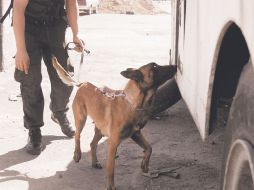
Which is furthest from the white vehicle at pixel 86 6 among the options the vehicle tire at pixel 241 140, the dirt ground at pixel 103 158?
the vehicle tire at pixel 241 140

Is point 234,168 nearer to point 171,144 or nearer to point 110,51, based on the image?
point 171,144

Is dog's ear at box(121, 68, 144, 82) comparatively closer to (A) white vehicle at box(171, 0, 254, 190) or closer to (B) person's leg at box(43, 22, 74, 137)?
(A) white vehicle at box(171, 0, 254, 190)

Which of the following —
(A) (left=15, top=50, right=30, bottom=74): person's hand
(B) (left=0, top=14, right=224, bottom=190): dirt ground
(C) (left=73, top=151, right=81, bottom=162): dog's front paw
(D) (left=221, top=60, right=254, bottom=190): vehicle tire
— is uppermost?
(D) (left=221, top=60, right=254, bottom=190): vehicle tire

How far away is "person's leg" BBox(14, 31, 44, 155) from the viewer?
495cm

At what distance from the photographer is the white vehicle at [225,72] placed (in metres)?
2.25

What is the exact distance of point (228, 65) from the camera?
122 inches

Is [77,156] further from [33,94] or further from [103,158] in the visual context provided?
[33,94]

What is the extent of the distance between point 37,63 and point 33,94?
1.02 ft

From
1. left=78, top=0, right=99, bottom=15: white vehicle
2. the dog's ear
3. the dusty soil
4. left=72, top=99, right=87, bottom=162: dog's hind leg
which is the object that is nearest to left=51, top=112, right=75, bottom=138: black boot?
left=72, top=99, right=87, bottom=162: dog's hind leg

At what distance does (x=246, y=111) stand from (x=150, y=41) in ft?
40.5

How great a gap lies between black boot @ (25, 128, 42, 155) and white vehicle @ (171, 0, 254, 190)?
1658 mm

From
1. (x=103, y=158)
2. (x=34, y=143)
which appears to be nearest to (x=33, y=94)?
(x=34, y=143)

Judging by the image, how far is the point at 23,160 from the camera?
4.89 meters

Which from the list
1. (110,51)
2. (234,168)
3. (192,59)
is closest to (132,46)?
(110,51)
